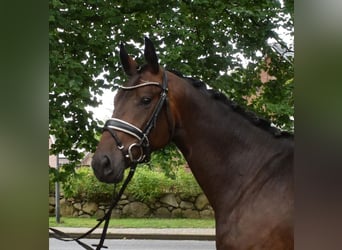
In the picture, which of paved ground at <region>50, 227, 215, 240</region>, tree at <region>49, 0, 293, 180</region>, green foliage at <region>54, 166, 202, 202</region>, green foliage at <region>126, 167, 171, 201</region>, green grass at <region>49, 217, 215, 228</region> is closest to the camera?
tree at <region>49, 0, 293, 180</region>

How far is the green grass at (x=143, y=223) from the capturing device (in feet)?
24.5

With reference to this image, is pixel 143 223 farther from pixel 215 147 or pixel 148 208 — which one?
pixel 215 147

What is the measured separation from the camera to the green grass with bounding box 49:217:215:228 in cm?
746

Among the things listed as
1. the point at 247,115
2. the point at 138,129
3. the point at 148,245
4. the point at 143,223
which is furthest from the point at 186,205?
the point at 138,129

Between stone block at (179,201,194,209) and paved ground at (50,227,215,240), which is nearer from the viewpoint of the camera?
paved ground at (50,227,215,240)

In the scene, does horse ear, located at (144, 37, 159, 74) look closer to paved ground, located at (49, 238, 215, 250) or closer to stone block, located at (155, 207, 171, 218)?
paved ground, located at (49, 238, 215, 250)

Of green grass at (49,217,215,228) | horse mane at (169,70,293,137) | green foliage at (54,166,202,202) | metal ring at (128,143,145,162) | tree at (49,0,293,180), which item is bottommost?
green grass at (49,217,215,228)

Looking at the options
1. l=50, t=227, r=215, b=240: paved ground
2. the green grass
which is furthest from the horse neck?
the green grass

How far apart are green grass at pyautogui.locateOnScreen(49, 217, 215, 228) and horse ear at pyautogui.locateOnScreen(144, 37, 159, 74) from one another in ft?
19.5

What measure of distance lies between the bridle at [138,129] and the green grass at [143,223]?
590cm

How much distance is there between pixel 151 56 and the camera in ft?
5.77
